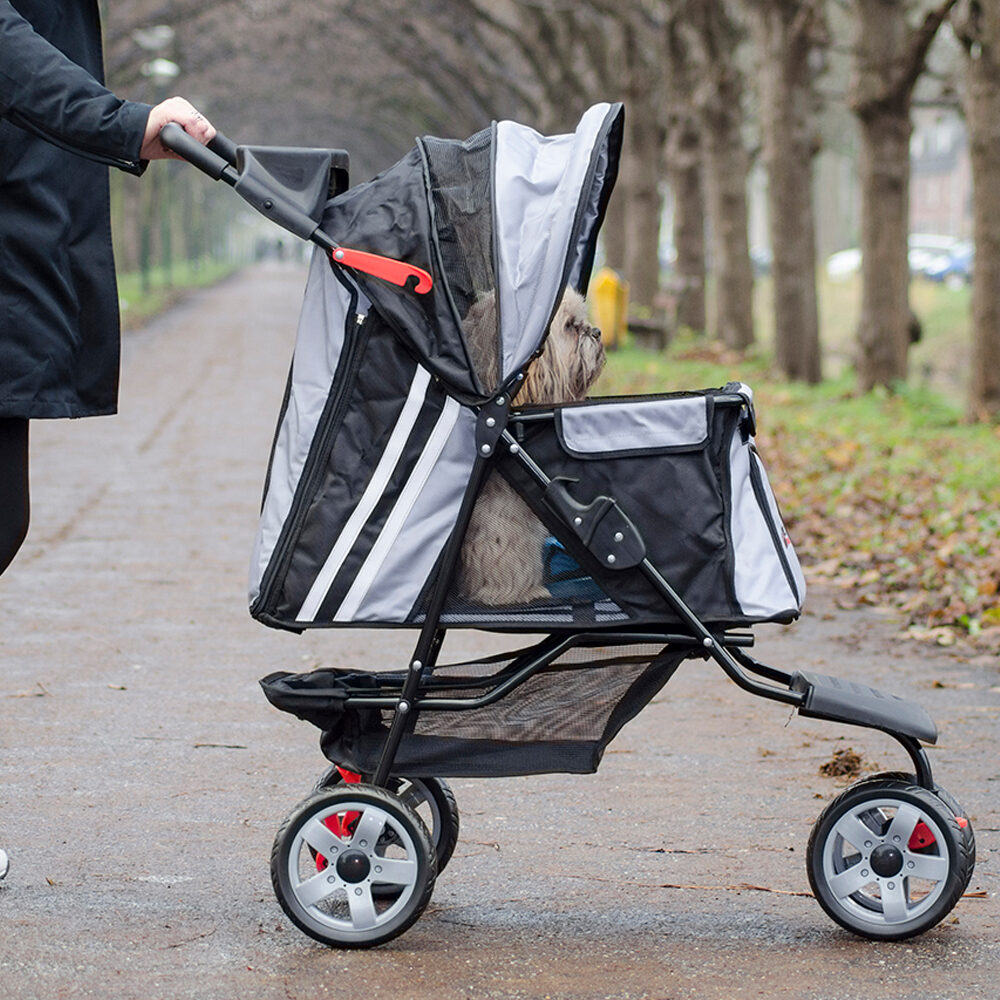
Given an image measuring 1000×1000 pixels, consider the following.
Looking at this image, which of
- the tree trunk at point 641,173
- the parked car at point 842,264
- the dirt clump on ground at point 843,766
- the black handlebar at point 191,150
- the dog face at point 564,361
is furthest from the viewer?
the parked car at point 842,264

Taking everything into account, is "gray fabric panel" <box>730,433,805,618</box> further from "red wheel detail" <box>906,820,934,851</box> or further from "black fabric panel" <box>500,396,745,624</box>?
"red wheel detail" <box>906,820,934,851</box>

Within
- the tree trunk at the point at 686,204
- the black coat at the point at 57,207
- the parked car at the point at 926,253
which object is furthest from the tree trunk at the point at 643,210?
the parked car at the point at 926,253

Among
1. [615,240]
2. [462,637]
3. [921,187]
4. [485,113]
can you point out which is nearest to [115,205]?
[485,113]

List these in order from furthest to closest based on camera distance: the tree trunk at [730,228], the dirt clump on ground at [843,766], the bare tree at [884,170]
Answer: the tree trunk at [730,228] → the bare tree at [884,170] → the dirt clump on ground at [843,766]

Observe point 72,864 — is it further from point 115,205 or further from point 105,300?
point 115,205

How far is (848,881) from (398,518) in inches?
49.0

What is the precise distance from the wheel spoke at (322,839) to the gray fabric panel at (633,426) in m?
0.95

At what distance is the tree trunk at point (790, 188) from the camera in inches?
742

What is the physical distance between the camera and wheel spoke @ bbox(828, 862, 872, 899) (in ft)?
12.3

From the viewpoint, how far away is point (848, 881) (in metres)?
3.75

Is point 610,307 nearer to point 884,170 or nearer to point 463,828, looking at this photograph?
point 884,170

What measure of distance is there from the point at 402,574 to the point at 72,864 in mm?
1197

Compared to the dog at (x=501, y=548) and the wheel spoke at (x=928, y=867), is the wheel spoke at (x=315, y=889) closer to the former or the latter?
the dog at (x=501, y=548)

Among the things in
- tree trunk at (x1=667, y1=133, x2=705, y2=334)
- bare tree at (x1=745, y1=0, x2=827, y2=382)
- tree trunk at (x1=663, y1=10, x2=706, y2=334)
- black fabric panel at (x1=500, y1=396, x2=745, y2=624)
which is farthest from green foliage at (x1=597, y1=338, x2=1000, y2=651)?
tree trunk at (x1=667, y1=133, x2=705, y2=334)
